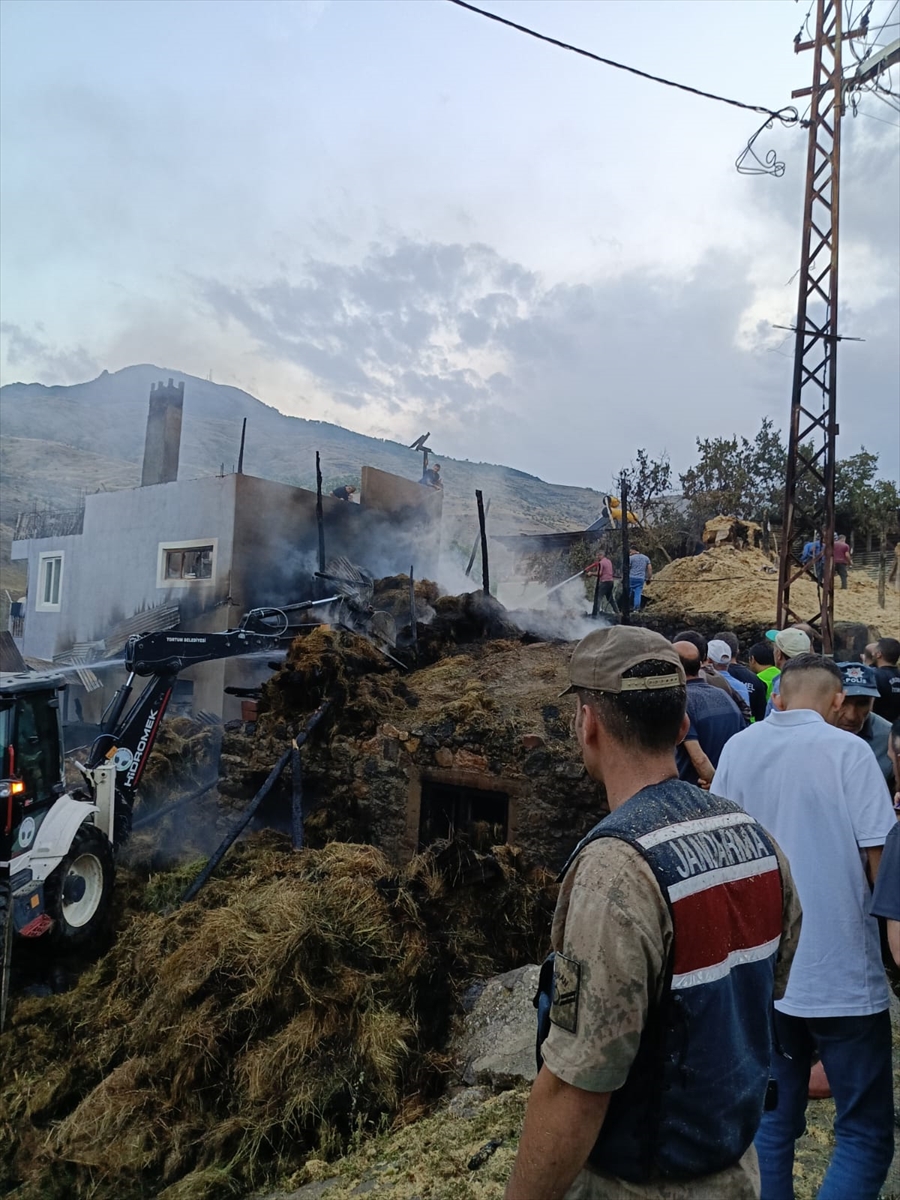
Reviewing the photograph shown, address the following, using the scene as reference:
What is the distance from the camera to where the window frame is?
21.4 meters

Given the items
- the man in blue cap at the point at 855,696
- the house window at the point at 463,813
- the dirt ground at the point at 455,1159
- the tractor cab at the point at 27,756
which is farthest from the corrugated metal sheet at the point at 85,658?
the man in blue cap at the point at 855,696

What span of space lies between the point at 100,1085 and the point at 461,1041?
250 cm

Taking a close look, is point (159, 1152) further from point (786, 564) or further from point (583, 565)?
point (583, 565)

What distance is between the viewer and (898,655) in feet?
18.8

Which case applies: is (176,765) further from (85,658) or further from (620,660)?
(620,660)

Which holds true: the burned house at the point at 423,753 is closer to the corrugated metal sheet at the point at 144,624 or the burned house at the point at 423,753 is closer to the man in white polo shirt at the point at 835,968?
the man in white polo shirt at the point at 835,968

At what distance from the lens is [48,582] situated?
2198cm

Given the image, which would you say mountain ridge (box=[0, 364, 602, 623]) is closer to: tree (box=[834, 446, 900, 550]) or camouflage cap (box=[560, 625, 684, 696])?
tree (box=[834, 446, 900, 550])

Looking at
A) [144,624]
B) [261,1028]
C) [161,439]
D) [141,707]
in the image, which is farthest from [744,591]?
[161,439]

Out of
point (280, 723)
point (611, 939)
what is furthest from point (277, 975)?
point (611, 939)

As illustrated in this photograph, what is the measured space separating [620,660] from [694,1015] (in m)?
0.74

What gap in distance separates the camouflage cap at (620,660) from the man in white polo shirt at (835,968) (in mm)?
1316

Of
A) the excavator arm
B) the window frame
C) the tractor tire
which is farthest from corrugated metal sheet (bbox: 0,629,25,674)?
the tractor tire

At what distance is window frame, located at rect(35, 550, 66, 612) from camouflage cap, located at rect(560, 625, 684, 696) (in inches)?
886
